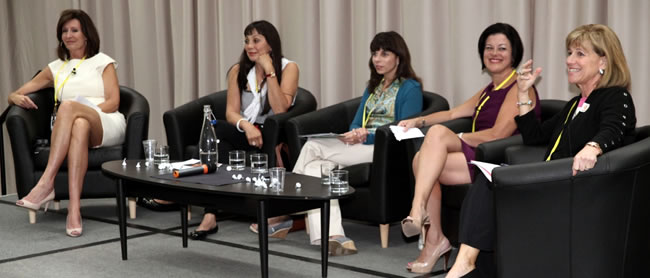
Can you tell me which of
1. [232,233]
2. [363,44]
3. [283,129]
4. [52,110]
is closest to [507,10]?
[363,44]

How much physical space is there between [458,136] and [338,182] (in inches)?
31.5

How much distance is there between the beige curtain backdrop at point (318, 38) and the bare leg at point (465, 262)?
1609mm

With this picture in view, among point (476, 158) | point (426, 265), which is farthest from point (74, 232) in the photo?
point (476, 158)

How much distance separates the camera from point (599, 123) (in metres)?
2.97

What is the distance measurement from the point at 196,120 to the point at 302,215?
1.03 metres

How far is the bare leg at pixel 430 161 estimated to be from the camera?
3492 millimetres

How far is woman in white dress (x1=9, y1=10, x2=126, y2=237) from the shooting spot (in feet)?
15.3

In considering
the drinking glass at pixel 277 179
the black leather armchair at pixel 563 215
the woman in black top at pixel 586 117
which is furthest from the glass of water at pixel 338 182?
the black leather armchair at pixel 563 215

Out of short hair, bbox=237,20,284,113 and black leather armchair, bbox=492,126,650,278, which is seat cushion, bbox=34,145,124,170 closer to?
short hair, bbox=237,20,284,113

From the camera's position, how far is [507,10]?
4484 mm

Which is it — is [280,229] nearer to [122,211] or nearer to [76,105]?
[122,211]

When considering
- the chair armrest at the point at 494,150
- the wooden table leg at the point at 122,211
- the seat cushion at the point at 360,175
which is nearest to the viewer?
the chair armrest at the point at 494,150

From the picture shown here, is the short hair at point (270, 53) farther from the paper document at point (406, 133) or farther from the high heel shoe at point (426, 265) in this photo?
the high heel shoe at point (426, 265)

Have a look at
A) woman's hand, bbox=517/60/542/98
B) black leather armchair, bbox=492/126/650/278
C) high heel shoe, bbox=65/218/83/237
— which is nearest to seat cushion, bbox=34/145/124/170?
high heel shoe, bbox=65/218/83/237
